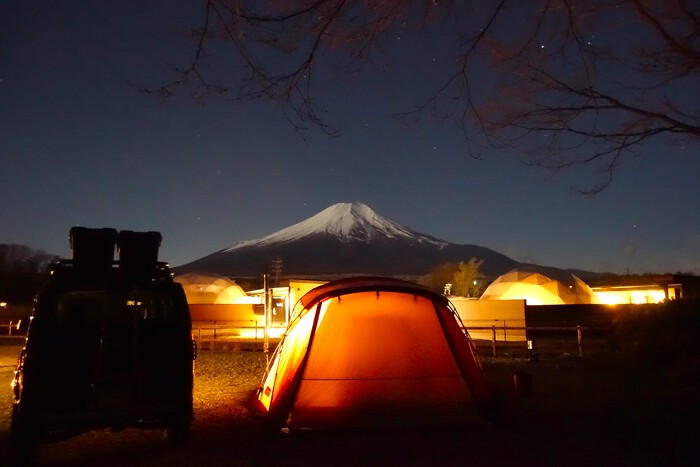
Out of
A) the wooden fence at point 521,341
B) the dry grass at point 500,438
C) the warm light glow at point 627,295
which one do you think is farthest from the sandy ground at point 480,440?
the warm light glow at point 627,295

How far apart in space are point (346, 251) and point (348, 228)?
26.2 metres

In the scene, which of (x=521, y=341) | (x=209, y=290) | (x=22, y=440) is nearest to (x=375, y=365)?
(x=22, y=440)

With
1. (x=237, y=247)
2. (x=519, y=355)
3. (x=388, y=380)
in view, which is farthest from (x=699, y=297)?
(x=237, y=247)

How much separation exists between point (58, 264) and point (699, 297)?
42.5 ft

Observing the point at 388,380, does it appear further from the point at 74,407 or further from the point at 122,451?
the point at 74,407

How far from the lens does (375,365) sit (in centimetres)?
874

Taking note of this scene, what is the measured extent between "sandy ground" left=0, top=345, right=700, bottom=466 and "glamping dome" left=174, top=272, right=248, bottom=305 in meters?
32.7

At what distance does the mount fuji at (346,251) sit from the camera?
130 metres

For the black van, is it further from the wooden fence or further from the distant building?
the distant building

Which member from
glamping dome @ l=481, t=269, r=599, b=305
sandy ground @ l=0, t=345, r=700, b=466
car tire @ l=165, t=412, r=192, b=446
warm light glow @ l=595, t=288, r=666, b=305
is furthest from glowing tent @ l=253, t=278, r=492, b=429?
warm light glow @ l=595, t=288, r=666, b=305

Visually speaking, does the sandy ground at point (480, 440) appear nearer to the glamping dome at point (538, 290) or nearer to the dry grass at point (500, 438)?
the dry grass at point (500, 438)

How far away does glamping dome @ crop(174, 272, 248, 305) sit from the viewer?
43469 millimetres

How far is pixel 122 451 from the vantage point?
7.14 meters

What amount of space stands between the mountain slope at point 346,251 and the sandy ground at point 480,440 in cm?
10680
